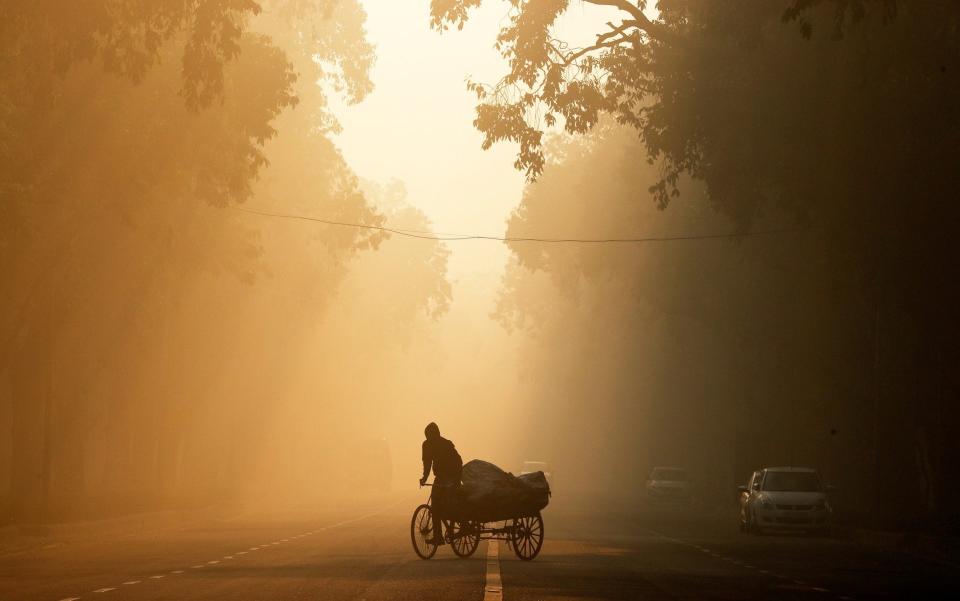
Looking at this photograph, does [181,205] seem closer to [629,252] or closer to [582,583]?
[582,583]

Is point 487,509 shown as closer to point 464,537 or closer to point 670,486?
point 464,537

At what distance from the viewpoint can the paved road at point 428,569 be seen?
1875cm

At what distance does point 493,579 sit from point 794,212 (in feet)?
62.5

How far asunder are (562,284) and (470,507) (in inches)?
1590

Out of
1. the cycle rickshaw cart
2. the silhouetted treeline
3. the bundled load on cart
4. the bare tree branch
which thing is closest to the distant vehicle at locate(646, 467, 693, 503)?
the silhouetted treeline

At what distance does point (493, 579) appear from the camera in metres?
20.9

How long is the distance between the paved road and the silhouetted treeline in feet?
23.1

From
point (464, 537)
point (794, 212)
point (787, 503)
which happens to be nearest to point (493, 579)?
point (464, 537)

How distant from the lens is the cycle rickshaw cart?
85.5ft

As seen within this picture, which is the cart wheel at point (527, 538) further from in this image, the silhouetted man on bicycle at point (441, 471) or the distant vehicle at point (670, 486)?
the distant vehicle at point (670, 486)

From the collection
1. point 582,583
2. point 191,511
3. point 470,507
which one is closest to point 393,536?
point 470,507

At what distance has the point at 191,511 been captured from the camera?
4422 cm

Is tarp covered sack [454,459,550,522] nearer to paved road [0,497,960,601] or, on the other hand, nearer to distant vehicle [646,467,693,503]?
paved road [0,497,960,601]

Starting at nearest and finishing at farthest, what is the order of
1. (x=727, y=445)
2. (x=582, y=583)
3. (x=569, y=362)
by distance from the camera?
(x=582, y=583)
(x=727, y=445)
(x=569, y=362)
